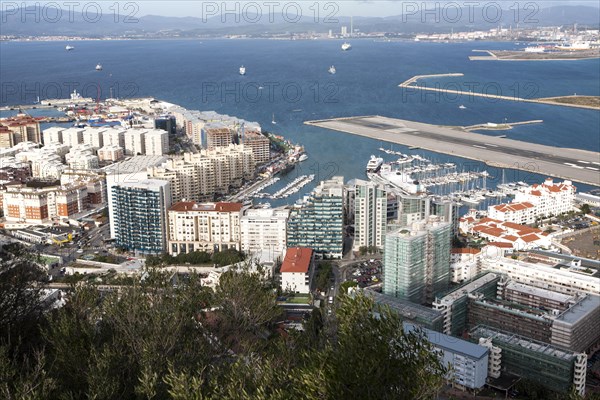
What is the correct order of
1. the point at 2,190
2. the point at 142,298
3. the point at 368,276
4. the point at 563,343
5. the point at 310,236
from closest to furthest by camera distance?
the point at 142,298 < the point at 563,343 < the point at 368,276 < the point at 310,236 < the point at 2,190

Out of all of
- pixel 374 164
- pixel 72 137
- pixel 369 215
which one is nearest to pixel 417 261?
pixel 369 215

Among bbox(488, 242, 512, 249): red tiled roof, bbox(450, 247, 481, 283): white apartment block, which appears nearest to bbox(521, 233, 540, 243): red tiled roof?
bbox(488, 242, 512, 249): red tiled roof

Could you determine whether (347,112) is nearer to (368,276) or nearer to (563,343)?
(368,276)

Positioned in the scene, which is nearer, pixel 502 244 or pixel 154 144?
pixel 502 244

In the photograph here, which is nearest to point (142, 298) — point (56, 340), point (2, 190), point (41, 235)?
point (56, 340)

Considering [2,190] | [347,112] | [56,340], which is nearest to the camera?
[56,340]

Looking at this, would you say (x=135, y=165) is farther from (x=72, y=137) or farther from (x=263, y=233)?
(x=263, y=233)

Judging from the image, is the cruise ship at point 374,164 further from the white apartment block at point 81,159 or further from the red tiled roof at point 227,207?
the white apartment block at point 81,159
